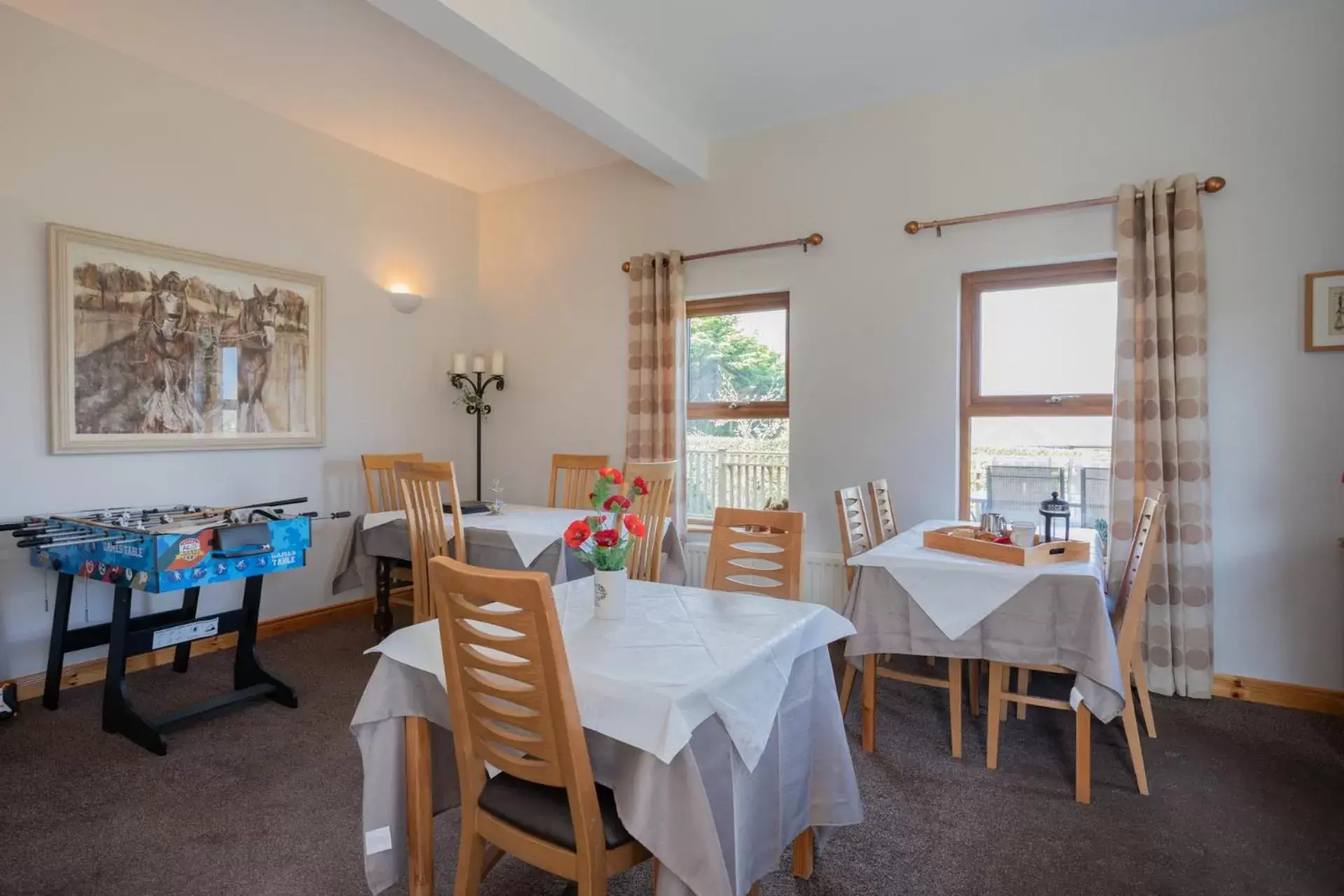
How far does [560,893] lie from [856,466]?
105 inches

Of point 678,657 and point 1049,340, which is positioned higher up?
point 1049,340

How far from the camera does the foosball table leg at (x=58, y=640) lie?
300 cm

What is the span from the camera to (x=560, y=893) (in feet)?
6.10

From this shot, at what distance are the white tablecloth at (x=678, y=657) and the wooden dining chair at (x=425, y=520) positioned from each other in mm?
1487

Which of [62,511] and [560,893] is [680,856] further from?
[62,511]

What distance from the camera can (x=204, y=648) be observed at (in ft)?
12.5

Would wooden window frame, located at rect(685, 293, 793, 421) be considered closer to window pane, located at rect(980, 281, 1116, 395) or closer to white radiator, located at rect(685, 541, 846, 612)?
white radiator, located at rect(685, 541, 846, 612)

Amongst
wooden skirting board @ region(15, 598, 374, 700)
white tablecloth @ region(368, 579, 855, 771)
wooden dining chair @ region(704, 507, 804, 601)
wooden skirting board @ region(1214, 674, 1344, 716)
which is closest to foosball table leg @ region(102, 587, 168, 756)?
wooden skirting board @ region(15, 598, 374, 700)

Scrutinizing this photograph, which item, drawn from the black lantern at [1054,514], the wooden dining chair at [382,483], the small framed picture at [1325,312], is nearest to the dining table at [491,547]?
the wooden dining chair at [382,483]

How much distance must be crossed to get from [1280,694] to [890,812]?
6.90 ft

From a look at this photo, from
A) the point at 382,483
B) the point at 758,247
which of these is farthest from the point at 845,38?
the point at 382,483

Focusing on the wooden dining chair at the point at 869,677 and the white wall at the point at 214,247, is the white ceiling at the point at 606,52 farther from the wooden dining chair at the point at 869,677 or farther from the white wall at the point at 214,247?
the wooden dining chair at the point at 869,677

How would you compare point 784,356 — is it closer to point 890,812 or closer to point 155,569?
point 890,812

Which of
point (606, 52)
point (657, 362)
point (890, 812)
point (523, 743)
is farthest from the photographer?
point (657, 362)
